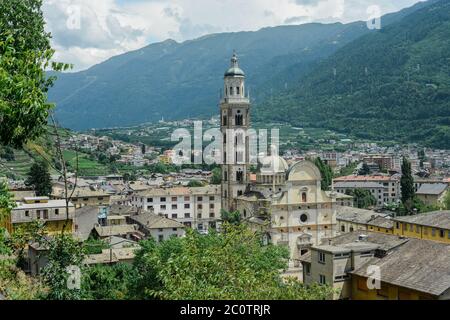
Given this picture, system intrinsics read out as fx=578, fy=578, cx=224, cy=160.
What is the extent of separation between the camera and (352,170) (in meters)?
121

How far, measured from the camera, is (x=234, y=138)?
6097cm

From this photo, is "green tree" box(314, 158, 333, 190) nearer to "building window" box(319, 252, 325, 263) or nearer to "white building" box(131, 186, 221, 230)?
"white building" box(131, 186, 221, 230)

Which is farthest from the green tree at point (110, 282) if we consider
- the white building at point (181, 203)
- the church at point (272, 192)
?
the white building at point (181, 203)

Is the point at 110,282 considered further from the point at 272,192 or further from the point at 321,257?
the point at 272,192

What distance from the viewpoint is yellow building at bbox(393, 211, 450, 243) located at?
1347 inches

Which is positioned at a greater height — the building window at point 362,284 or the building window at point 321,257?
the building window at point 321,257

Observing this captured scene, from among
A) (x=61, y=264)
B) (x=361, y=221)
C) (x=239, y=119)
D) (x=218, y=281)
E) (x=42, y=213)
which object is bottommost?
(x=361, y=221)

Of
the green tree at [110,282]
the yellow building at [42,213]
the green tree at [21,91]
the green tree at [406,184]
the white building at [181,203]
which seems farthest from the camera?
the white building at [181,203]

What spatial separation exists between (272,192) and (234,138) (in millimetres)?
7712

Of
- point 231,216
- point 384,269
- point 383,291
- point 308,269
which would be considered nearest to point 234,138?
point 231,216

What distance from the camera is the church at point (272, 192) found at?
46.2 meters

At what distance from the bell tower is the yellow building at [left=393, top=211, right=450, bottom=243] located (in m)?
22.3

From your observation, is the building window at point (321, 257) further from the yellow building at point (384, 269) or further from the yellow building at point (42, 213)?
the yellow building at point (42, 213)
